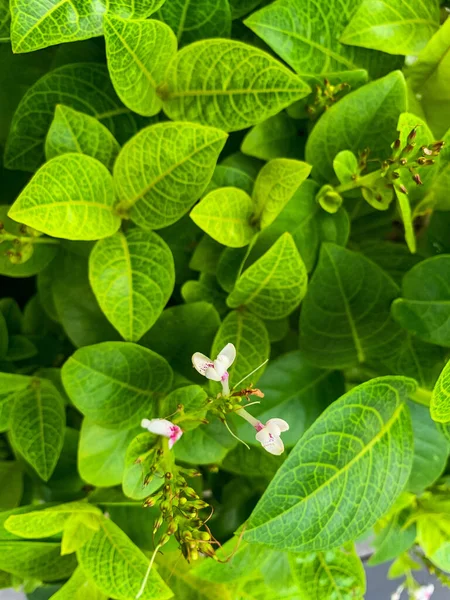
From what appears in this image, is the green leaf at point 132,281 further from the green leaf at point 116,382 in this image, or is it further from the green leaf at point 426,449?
the green leaf at point 426,449

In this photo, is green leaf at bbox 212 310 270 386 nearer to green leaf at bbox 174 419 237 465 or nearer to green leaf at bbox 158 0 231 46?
green leaf at bbox 174 419 237 465

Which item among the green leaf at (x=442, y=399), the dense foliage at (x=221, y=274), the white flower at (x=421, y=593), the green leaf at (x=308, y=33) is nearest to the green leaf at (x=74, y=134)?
the dense foliage at (x=221, y=274)

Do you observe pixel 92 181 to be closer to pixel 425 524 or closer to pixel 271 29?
pixel 271 29

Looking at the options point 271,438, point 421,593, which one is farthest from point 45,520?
point 421,593

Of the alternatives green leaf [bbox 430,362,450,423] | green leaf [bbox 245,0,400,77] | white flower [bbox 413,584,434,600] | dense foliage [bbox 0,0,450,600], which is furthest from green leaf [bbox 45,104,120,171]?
white flower [bbox 413,584,434,600]

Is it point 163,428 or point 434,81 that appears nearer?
point 163,428

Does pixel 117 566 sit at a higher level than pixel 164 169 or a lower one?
lower

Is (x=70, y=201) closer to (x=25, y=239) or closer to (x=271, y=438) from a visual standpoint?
(x=25, y=239)
